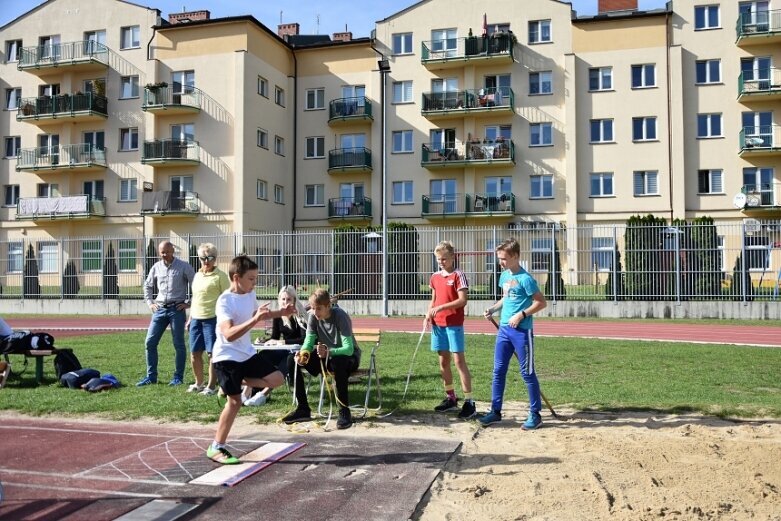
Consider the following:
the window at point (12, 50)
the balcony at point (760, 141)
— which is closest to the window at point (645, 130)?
the balcony at point (760, 141)

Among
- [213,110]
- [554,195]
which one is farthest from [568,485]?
[213,110]

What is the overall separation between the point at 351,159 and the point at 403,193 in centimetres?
369

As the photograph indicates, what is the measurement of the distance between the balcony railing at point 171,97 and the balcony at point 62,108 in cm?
332

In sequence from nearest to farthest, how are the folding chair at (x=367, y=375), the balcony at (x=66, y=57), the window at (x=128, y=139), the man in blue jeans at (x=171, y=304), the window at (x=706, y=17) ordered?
1. the folding chair at (x=367, y=375)
2. the man in blue jeans at (x=171, y=304)
3. the window at (x=706, y=17)
4. the balcony at (x=66, y=57)
5. the window at (x=128, y=139)

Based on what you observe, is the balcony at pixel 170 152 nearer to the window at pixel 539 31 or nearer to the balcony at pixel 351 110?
the balcony at pixel 351 110

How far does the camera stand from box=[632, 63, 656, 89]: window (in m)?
37.5

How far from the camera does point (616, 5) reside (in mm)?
40094

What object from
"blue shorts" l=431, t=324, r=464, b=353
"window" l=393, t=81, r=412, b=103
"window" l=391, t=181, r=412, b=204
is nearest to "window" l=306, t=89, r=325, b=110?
"window" l=393, t=81, r=412, b=103

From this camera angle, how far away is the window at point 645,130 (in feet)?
123

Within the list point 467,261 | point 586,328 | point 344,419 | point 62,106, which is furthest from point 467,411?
point 62,106

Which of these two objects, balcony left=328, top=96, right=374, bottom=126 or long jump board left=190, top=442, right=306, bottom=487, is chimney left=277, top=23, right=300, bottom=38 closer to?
balcony left=328, top=96, right=374, bottom=126

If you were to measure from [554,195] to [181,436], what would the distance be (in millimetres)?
34066

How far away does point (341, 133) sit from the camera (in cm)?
4300

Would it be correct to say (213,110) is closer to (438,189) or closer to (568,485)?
(438,189)
